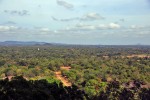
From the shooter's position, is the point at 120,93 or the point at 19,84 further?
the point at 120,93

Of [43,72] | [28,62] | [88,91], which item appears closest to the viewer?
[88,91]

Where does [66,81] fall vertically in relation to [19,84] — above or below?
below

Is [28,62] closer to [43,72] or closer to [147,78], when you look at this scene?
[43,72]

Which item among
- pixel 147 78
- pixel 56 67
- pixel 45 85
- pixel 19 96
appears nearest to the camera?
pixel 19 96

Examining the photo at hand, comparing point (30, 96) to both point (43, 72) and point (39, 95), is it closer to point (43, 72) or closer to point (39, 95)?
point (39, 95)

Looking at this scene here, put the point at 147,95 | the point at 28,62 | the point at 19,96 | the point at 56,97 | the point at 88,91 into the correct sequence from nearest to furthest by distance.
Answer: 1. the point at 19,96
2. the point at 56,97
3. the point at 147,95
4. the point at 88,91
5. the point at 28,62

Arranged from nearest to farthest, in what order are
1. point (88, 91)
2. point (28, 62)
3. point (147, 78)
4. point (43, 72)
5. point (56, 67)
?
point (88, 91) < point (147, 78) < point (43, 72) < point (56, 67) < point (28, 62)

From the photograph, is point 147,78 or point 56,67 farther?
point 56,67

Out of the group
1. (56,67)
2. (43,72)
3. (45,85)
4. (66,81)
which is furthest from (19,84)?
(56,67)

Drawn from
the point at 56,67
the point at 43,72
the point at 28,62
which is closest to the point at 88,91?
the point at 43,72
